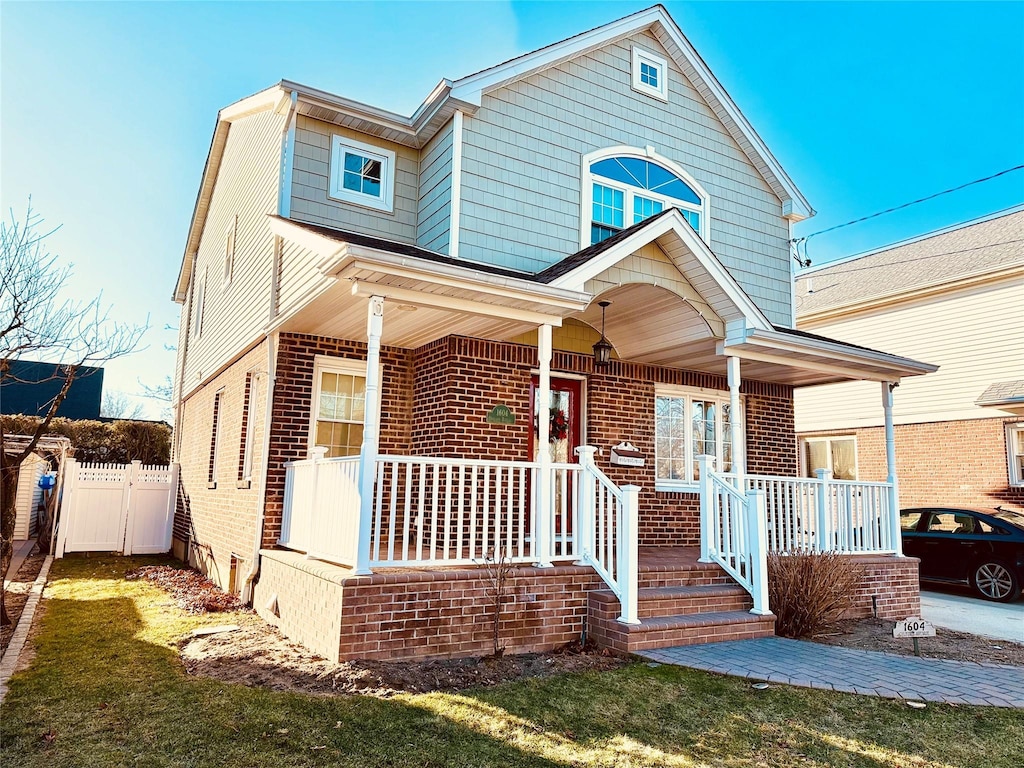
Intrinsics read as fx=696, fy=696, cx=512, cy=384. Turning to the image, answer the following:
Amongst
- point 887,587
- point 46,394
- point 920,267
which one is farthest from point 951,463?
point 46,394

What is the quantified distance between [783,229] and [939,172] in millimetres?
7646

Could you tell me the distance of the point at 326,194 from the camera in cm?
899

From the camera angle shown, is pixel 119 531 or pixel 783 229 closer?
pixel 783 229

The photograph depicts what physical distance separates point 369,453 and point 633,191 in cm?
659

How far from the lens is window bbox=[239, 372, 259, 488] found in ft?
30.7

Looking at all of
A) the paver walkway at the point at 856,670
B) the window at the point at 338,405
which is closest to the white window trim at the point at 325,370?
the window at the point at 338,405

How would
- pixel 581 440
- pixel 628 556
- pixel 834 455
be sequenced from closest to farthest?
pixel 628 556
pixel 581 440
pixel 834 455

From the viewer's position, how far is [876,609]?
907cm

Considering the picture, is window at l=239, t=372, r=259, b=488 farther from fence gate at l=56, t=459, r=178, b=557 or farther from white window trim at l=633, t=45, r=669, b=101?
white window trim at l=633, t=45, r=669, b=101

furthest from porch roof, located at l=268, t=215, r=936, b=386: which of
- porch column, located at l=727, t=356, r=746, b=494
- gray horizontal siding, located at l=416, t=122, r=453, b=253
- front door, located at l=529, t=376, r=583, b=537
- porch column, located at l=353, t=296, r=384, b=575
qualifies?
front door, located at l=529, t=376, r=583, b=537

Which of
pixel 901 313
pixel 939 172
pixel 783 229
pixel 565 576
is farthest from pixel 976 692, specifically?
pixel 939 172

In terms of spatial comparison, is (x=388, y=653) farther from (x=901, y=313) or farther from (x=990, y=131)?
(x=990, y=131)

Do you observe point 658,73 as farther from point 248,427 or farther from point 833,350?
point 248,427

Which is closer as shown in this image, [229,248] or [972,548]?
[972,548]
